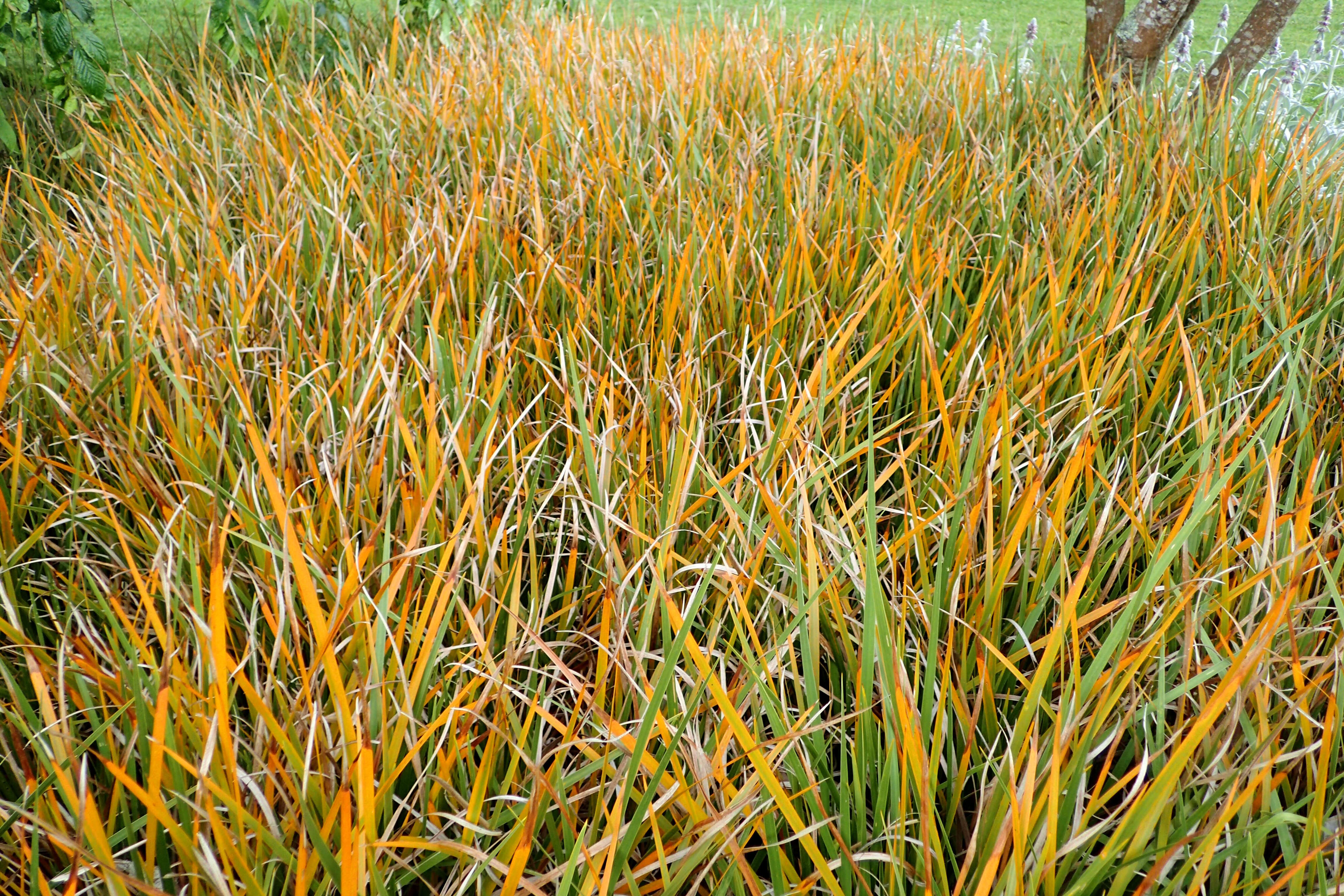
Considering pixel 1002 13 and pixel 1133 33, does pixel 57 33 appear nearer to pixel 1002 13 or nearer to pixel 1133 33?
pixel 1133 33

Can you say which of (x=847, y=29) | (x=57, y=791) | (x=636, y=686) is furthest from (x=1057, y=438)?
(x=847, y=29)

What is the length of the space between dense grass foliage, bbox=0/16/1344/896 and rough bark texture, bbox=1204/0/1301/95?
861 mm

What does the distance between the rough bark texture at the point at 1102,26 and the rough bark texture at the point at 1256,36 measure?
9.8 inches

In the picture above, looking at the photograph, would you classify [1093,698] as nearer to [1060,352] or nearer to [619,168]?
[1060,352]

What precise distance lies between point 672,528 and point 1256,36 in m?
2.37

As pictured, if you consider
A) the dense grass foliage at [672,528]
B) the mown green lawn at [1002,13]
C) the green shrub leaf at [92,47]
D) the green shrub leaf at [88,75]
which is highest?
the mown green lawn at [1002,13]

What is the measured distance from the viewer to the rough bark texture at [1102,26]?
2.39 metres

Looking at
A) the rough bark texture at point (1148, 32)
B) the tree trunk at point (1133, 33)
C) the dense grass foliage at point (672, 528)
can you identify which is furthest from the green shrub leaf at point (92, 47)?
the rough bark texture at point (1148, 32)

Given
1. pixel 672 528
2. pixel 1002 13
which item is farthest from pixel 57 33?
pixel 1002 13

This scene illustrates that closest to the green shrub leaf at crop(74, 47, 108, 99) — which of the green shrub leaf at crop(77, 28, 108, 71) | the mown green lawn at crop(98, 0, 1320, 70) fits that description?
the green shrub leaf at crop(77, 28, 108, 71)

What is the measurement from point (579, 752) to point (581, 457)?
0.33 meters

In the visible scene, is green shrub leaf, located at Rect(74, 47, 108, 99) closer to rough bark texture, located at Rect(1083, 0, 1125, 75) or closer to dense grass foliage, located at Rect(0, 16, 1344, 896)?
dense grass foliage, located at Rect(0, 16, 1344, 896)

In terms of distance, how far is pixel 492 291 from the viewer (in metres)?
1.23

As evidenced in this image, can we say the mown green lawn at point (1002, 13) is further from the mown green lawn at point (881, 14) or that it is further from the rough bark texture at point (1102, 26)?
A: the rough bark texture at point (1102, 26)
